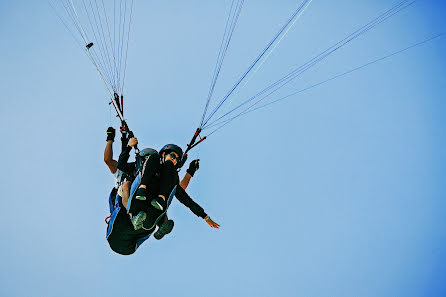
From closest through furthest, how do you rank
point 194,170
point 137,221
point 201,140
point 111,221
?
point 137,221, point 111,221, point 201,140, point 194,170

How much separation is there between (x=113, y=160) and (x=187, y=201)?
163cm

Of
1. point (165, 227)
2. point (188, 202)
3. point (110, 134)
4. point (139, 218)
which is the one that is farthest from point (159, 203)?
point (110, 134)

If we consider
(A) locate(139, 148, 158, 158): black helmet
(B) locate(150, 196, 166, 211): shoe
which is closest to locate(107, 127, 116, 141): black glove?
(A) locate(139, 148, 158, 158): black helmet

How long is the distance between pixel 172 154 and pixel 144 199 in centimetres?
106

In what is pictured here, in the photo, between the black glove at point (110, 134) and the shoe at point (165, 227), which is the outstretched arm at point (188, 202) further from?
the black glove at point (110, 134)

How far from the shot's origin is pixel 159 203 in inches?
202

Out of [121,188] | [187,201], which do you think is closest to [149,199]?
[121,188]

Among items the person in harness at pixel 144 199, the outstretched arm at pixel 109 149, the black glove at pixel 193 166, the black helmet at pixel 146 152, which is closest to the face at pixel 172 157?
the person in harness at pixel 144 199

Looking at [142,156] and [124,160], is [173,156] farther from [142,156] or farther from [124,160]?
[124,160]

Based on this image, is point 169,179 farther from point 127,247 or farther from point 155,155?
point 127,247

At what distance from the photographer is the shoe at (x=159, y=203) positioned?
16.8ft

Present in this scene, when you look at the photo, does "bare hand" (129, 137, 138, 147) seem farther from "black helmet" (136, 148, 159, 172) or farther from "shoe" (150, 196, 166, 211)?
"shoe" (150, 196, 166, 211)

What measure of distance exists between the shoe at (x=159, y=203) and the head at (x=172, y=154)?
Result: 32.1 inches

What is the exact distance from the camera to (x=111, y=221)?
5.84 m
